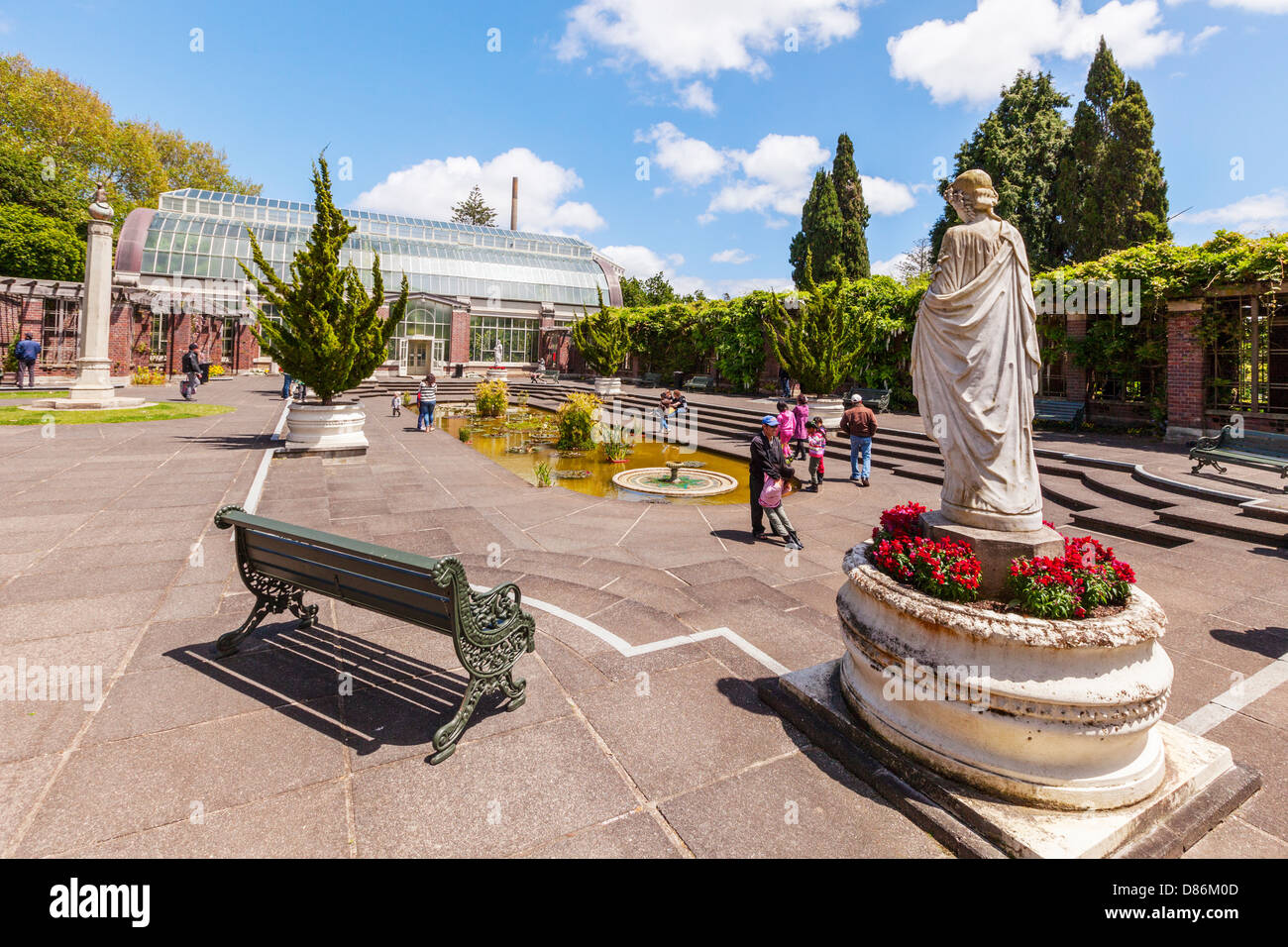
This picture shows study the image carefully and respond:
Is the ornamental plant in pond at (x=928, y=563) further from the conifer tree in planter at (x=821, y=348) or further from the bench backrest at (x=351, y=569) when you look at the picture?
the conifer tree in planter at (x=821, y=348)

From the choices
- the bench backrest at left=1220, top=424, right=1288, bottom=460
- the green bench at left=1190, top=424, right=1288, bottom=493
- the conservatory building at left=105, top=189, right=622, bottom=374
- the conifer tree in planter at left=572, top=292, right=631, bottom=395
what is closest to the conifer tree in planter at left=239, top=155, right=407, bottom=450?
the green bench at left=1190, top=424, right=1288, bottom=493

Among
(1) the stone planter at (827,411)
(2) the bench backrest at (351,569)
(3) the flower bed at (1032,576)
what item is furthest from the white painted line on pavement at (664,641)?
(1) the stone planter at (827,411)

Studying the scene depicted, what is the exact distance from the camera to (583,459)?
14.3m

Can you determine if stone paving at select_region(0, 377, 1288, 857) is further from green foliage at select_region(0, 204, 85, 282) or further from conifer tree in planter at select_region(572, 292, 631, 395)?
green foliage at select_region(0, 204, 85, 282)

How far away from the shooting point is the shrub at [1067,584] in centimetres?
281

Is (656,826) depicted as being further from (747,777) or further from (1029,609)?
(1029,609)

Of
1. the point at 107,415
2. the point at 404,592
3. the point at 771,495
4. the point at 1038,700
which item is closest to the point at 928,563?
the point at 1038,700

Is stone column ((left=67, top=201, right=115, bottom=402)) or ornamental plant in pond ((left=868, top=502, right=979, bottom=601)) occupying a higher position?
stone column ((left=67, top=201, right=115, bottom=402))

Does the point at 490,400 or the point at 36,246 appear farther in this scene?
the point at 36,246

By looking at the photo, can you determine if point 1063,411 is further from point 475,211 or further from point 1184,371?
point 475,211

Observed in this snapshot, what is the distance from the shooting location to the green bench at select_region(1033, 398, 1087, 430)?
16.6 metres

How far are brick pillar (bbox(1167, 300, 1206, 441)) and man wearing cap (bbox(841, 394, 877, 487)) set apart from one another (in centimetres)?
922

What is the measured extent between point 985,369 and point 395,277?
46285mm
